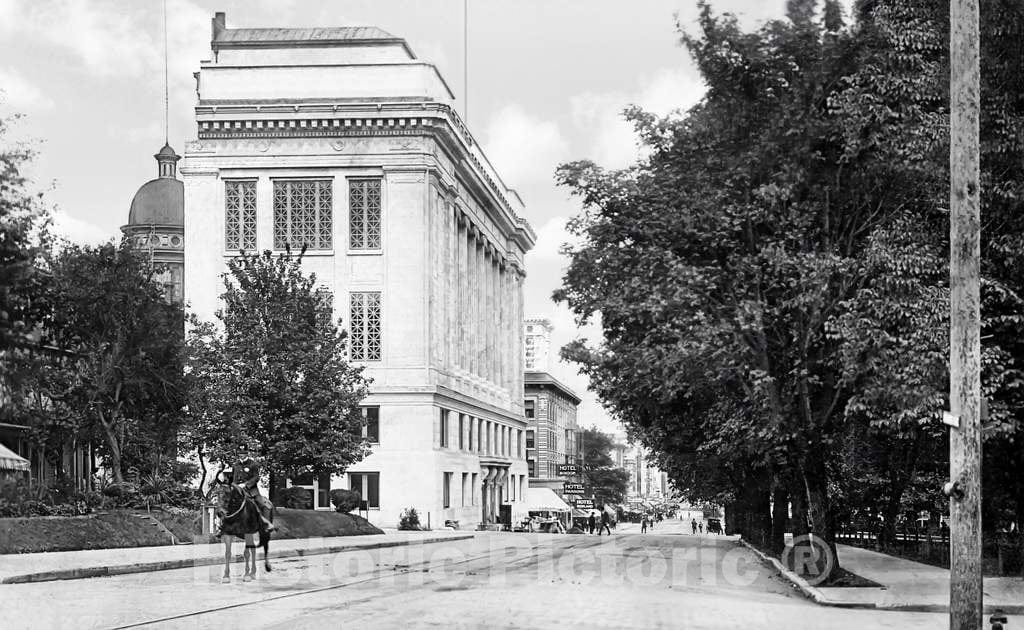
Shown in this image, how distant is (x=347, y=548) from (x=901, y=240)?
795 inches

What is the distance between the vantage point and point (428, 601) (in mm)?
17047

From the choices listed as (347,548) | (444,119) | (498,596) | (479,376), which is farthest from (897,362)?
(479,376)

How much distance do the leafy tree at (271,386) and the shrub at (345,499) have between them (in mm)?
15374

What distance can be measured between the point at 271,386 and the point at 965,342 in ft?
114

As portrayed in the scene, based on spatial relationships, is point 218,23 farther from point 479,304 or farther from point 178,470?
point 178,470

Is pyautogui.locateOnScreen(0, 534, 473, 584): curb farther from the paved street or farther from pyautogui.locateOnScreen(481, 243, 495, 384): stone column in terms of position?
pyautogui.locateOnScreen(481, 243, 495, 384): stone column

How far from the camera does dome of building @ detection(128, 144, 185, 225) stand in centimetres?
11519

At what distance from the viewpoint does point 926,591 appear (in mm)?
21609

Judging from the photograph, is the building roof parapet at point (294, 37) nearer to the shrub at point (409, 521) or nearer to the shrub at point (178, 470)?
the shrub at point (409, 521)

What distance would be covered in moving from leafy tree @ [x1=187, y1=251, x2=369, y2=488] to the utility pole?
111 feet

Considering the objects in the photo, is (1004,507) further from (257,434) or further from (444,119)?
(444,119)

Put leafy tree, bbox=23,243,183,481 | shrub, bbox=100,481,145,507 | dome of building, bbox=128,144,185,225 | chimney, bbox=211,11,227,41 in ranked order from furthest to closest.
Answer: dome of building, bbox=128,144,185,225 → chimney, bbox=211,11,227,41 → leafy tree, bbox=23,243,183,481 → shrub, bbox=100,481,145,507

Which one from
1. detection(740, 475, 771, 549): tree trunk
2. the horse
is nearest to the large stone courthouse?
detection(740, 475, 771, 549): tree trunk

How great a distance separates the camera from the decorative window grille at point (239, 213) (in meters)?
71.0
